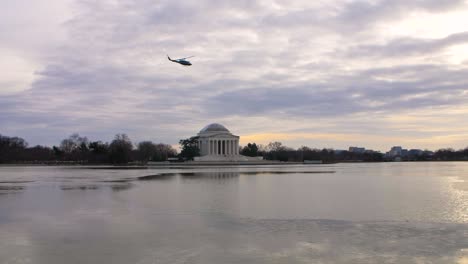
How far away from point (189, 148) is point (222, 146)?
15.0 metres

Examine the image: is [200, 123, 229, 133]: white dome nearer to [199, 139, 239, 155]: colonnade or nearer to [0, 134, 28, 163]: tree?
[199, 139, 239, 155]: colonnade

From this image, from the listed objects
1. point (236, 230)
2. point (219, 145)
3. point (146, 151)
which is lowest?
point (236, 230)

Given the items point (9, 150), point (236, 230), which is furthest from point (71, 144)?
point (236, 230)

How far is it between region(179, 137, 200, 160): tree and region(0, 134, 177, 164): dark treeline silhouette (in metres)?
6.07

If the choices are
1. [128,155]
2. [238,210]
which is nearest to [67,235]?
[238,210]

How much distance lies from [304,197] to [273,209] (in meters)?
6.08

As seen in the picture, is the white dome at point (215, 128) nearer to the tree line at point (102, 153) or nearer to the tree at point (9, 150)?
the tree line at point (102, 153)

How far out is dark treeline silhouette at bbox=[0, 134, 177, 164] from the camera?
12591cm

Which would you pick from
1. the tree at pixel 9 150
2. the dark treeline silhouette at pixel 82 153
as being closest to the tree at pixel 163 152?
the dark treeline silhouette at pixel 82 153

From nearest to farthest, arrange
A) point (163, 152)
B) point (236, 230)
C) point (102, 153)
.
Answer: point (236, 230) < point (102, 153) < point (163, 152)

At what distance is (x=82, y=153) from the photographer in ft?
476

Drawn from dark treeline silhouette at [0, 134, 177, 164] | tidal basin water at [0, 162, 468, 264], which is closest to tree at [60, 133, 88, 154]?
dark treeline silhouette at [0, 134, 177, 164]

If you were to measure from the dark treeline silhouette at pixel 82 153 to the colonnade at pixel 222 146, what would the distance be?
642 inches

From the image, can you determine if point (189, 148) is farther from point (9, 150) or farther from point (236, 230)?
point (236, 230)
